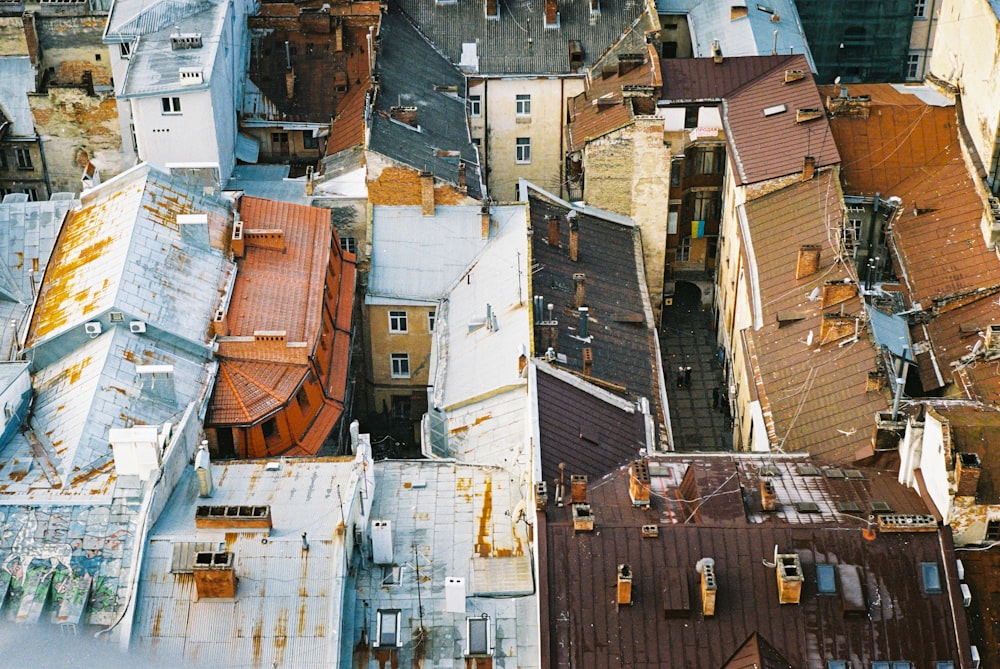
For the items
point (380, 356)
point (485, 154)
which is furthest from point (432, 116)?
point (380, 356)

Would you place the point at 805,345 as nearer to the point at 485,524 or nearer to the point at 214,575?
the point at 485,524

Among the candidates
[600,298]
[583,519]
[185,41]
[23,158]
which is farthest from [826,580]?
[23,158]

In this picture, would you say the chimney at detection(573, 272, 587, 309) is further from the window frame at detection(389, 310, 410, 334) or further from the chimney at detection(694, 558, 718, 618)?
the chimney at detection(694, 558, 718, 618)

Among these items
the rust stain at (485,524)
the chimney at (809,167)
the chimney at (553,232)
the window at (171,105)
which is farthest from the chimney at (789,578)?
the window at (171,105)

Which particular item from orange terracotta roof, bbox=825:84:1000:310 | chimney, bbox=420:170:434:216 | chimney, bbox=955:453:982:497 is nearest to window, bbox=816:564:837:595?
chimney, bbox=955:453:982:497

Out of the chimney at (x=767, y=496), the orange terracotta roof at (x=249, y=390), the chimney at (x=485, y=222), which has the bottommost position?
the chimney at (x=767, y=496)

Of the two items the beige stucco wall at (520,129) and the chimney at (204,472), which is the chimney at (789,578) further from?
the beige stucco wall at (520,129)

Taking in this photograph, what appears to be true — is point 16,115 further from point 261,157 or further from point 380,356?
point 380,356
